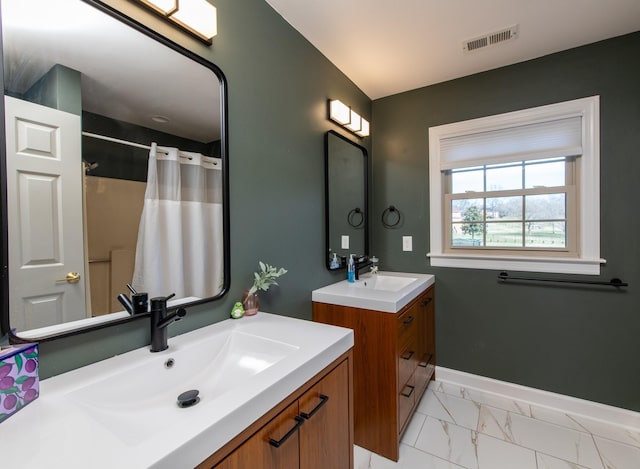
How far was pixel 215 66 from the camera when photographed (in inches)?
49.9

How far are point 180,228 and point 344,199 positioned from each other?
136 cm

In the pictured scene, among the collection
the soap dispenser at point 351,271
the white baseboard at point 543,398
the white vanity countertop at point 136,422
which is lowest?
the white baseboard at point 543,398

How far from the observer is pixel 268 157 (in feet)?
5.07

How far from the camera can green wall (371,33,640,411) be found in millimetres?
1874

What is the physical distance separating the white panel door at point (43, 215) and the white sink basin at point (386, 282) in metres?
1.74

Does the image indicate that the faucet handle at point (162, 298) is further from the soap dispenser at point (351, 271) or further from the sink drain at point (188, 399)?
the soap dispenser at point (351, 271)

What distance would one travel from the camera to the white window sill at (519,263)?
1.97 metres

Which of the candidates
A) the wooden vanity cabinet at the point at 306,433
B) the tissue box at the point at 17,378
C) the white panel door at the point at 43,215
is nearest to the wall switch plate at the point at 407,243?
the wooden vanity cabinet at the point at 306,433

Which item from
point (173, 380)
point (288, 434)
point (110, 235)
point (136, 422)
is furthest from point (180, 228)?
point (288, 434)

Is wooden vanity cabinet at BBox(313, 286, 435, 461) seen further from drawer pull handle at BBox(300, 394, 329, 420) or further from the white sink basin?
drawer pull handle at BBox(300, 394, 329, 420)

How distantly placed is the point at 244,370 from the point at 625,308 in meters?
2.40

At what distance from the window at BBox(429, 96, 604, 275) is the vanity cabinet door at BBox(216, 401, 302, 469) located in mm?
1950

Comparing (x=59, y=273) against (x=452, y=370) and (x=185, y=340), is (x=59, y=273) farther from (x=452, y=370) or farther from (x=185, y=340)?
→ (x=452, y=370)

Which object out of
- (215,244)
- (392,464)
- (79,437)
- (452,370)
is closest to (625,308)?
(452,370)
